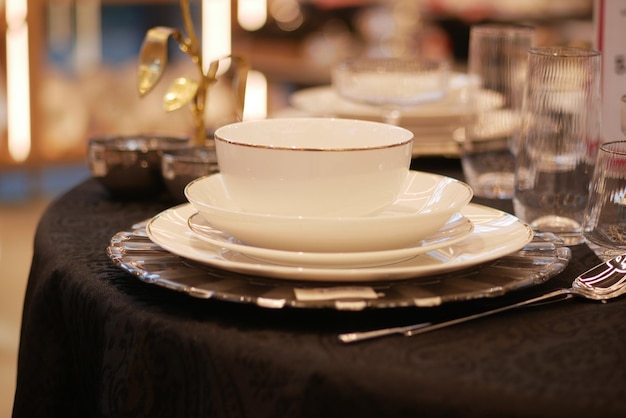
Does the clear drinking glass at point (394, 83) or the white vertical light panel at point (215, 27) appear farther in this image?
the white vertical light panel at point (215, 27)

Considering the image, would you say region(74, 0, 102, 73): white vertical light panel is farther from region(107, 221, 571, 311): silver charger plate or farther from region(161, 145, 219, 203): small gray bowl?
region(107, 221, 571, 311): silver charger plate

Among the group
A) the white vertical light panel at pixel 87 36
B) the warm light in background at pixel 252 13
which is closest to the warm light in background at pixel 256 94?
the warm light in background at pixel 252 13

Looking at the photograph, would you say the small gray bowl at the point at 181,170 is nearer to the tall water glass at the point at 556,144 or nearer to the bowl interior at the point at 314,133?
the bowl interior at the point at 314,133

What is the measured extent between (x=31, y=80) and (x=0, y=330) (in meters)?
1.33

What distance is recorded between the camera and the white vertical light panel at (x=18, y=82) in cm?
337

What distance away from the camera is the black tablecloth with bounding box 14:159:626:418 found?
0.54m

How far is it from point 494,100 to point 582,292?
0.50 metres

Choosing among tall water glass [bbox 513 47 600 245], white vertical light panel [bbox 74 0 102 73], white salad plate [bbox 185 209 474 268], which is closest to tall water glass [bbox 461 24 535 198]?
tall water glass [bbox 513 47 600 245]

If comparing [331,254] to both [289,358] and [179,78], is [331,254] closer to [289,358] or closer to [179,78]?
[289,358]

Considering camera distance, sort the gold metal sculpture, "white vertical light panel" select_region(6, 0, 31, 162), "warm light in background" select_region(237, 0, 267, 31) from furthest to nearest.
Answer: "warm light in background" select_region(237, 0, 267, 31), "white vertical light panel" select_region(6, 0, 31, 162), the gold metal sculpture

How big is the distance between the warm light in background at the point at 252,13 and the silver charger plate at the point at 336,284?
11.3ft

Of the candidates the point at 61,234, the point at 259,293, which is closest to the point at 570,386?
the point at 259,293

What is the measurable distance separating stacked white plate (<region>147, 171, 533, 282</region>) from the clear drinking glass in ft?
1.57

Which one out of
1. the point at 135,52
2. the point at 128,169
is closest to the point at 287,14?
the point at 135,52
